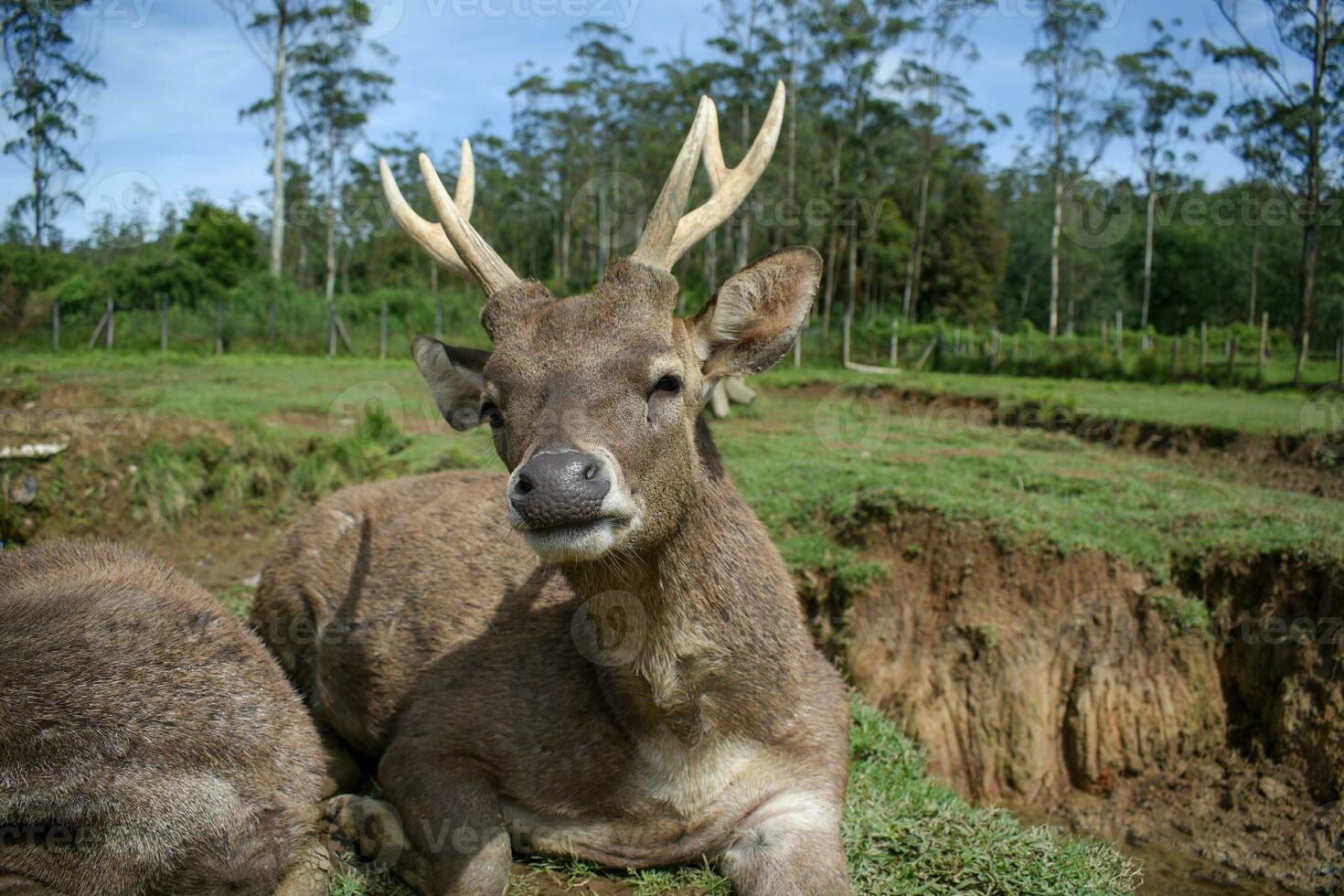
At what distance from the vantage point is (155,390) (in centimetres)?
1300

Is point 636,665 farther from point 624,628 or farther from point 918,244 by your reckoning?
point 918,244

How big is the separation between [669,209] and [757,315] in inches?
20.3

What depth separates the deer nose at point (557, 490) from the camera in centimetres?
277

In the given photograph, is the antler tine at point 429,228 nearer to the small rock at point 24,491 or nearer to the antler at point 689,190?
the antler at point 689,190

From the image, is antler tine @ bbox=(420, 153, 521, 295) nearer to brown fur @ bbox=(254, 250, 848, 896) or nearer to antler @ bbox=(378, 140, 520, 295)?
antler @ bbox=(378, 140, 520, 295)

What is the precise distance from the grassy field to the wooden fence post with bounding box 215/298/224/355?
10373 mm

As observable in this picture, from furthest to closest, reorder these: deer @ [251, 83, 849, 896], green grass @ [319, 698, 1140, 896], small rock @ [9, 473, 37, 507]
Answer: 1. small rock @ [9, 473, 37, 507]
2. green grass @ [319, 698, 1140, 896]
3. deer @ [251, 83, 849, 896]

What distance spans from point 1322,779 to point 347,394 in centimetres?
1264

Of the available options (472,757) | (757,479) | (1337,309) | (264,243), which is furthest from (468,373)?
(264,243)

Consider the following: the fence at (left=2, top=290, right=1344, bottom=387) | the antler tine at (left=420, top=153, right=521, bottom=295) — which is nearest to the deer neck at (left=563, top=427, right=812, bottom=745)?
the antler tine at (left=420, top=153, right=521, bottom=295)

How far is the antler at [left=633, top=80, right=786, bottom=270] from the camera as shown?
356 cm

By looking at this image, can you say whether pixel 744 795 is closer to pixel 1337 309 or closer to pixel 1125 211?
pixel 1125 211

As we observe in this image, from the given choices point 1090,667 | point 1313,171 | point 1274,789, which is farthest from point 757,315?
point 1313,171

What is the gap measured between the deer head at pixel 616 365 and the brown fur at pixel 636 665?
1 centimetres
